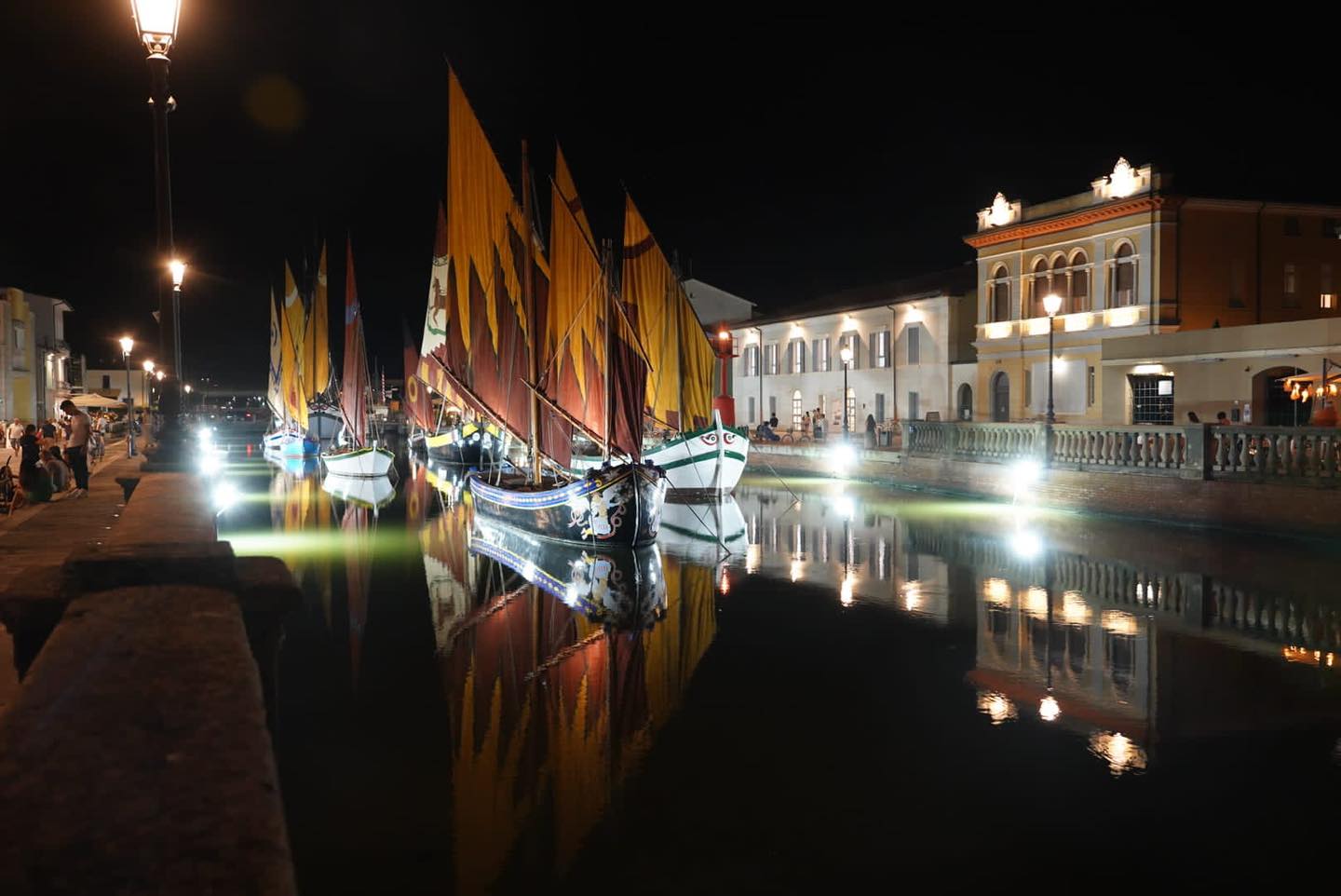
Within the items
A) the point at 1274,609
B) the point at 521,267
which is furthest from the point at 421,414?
the point at 1274,609

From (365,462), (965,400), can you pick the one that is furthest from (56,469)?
(965,400)

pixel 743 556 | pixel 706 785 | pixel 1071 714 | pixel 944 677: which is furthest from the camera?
pixel 743 556

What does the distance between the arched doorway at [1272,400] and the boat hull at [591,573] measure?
23.8 meters

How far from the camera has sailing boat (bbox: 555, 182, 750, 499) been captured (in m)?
31.4

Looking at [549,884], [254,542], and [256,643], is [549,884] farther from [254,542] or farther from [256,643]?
[254,542]

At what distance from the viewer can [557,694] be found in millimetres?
9852

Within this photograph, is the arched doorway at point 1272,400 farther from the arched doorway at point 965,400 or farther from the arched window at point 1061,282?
the arched doorway at point 965,400

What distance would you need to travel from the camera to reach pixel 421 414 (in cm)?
6159

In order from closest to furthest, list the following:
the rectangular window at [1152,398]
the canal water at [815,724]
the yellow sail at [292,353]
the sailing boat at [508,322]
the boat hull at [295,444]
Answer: the canal water at [815,724] < the sailing boat at [508,322] < the rectangular window at [1152,398] < the yellow sail at [292,353] < the boat hull at [295,444]

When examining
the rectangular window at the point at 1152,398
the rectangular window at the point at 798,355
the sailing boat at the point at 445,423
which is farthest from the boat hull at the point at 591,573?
the rectangular window at the point at 798,355

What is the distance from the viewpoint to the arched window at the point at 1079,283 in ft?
144

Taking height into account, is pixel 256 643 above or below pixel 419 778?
above

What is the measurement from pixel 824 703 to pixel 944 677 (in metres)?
1.54

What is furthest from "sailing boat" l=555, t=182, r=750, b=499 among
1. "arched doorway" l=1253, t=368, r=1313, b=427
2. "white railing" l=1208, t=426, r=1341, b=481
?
"arched doorway" l=1253, t=368, r=1313, b=427
